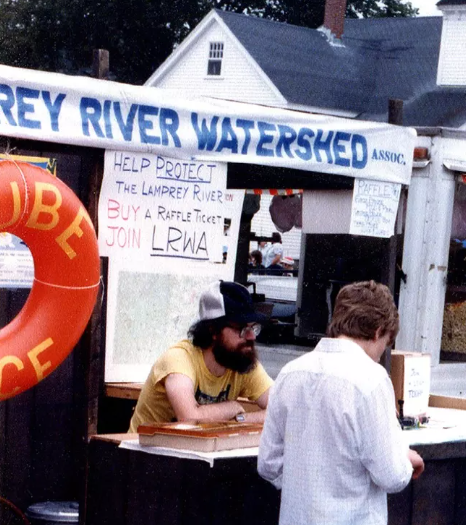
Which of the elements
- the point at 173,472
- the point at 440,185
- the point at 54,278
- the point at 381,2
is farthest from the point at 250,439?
the point at 381,2

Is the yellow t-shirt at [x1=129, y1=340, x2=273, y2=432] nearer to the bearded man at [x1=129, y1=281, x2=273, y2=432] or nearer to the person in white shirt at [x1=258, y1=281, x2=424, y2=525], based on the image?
the bearded man at [x1=129, y1=281, x2=273, y2=432]

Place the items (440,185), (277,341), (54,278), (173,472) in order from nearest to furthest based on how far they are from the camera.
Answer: (173,472) < (54,278) < (440,185) < (277,341)

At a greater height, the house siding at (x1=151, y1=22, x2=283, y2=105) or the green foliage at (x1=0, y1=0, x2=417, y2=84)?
the green foliage at (x1=0, y1=0, x2=417, y2=84)

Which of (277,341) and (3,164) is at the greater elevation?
(3,164)

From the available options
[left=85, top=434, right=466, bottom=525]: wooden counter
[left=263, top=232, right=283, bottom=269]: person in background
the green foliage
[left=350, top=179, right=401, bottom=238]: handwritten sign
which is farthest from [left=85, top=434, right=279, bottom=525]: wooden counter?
the green foliage

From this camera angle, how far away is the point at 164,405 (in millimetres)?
5102

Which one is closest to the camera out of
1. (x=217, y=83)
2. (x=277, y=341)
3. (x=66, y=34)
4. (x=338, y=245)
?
(x=277, y=341)

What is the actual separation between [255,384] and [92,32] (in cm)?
3822

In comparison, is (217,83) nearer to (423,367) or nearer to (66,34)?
(66,34)

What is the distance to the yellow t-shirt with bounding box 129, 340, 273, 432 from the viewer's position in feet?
16.5

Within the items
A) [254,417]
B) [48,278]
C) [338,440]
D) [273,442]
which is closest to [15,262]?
[48,278]

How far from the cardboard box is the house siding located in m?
25.5

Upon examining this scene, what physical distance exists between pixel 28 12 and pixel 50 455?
38.1 meters

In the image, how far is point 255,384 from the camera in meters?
5.42
